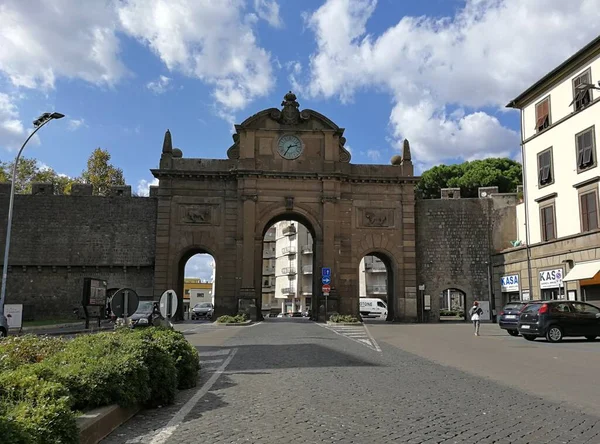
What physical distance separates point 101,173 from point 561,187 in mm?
44397

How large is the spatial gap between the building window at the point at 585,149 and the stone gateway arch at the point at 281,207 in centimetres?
1312

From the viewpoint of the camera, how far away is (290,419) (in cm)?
701

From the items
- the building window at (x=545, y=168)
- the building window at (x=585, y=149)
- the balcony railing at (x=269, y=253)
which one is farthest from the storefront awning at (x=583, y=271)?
the balcony railing at (x=269, y=253)

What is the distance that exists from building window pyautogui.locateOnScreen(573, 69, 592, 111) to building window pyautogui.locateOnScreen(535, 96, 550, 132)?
2.74 meters

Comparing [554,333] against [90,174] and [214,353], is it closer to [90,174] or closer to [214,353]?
[214,353]

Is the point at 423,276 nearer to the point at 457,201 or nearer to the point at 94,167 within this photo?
the point at 457,201

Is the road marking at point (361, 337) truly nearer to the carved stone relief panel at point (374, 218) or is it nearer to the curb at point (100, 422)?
the curb at point (100, 422)

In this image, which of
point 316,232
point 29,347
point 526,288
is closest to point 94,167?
point 316,232

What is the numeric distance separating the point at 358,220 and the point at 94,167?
3178 cm

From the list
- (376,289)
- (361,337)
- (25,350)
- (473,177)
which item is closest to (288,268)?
(376,289)

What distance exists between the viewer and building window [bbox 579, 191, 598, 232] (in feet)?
91.9

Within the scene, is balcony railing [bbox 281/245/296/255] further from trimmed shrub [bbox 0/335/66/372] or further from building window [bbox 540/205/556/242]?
trimmed shrub [bbox 0/335/66/372]

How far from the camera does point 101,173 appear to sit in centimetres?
5872

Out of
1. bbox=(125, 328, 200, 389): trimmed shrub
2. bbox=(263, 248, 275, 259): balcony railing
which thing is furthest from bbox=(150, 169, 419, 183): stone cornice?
bbox=(263, 248, 275, 259): balcony railing
